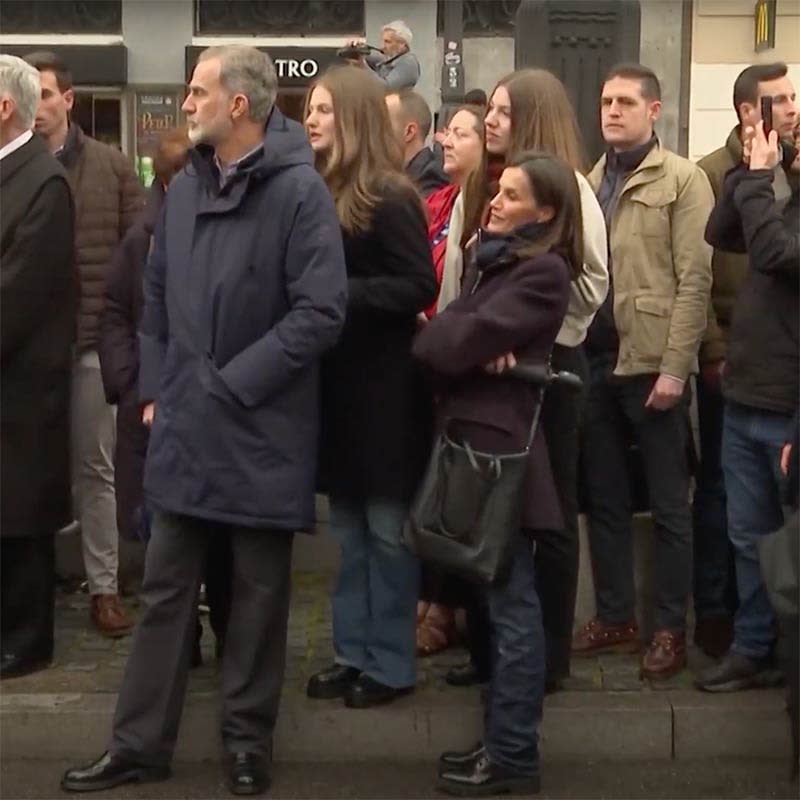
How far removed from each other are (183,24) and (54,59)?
10.1 meters

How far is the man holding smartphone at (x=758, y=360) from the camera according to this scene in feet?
15.9

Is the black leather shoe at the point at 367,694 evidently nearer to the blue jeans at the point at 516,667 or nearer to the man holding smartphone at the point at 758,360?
the blue jeans at the point at 516,667

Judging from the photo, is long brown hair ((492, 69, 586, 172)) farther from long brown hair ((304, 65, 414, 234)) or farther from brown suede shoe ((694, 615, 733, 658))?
brown suede shoe ((694, 615, 733, 658))

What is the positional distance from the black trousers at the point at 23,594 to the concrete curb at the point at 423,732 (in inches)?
14.9

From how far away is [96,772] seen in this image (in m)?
4.69

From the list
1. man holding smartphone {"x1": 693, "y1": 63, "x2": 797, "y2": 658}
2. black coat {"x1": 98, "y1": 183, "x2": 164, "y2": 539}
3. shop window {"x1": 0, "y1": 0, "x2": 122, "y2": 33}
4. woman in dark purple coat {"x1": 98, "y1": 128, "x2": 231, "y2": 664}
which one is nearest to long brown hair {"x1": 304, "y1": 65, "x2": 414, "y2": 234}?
woman in dark purple coat {"x1": 98, "y1": 128, "x2": 231, "y2": 664}

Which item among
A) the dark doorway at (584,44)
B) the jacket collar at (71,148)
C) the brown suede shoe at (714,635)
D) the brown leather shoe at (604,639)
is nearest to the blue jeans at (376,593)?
the brown leather shoe at (604,639)

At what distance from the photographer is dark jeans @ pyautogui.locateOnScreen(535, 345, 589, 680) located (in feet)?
16.5

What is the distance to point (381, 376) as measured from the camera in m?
4.88

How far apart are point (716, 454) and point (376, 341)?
133cm

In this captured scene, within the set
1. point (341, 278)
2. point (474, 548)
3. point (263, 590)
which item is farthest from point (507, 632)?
point (341, 278)

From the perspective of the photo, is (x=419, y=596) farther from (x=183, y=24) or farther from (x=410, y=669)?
(x=183, y=24)

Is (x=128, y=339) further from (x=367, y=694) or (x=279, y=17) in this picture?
(x=279, y=17)

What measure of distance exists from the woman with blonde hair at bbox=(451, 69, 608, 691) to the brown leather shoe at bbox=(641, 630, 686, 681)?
0.33m
